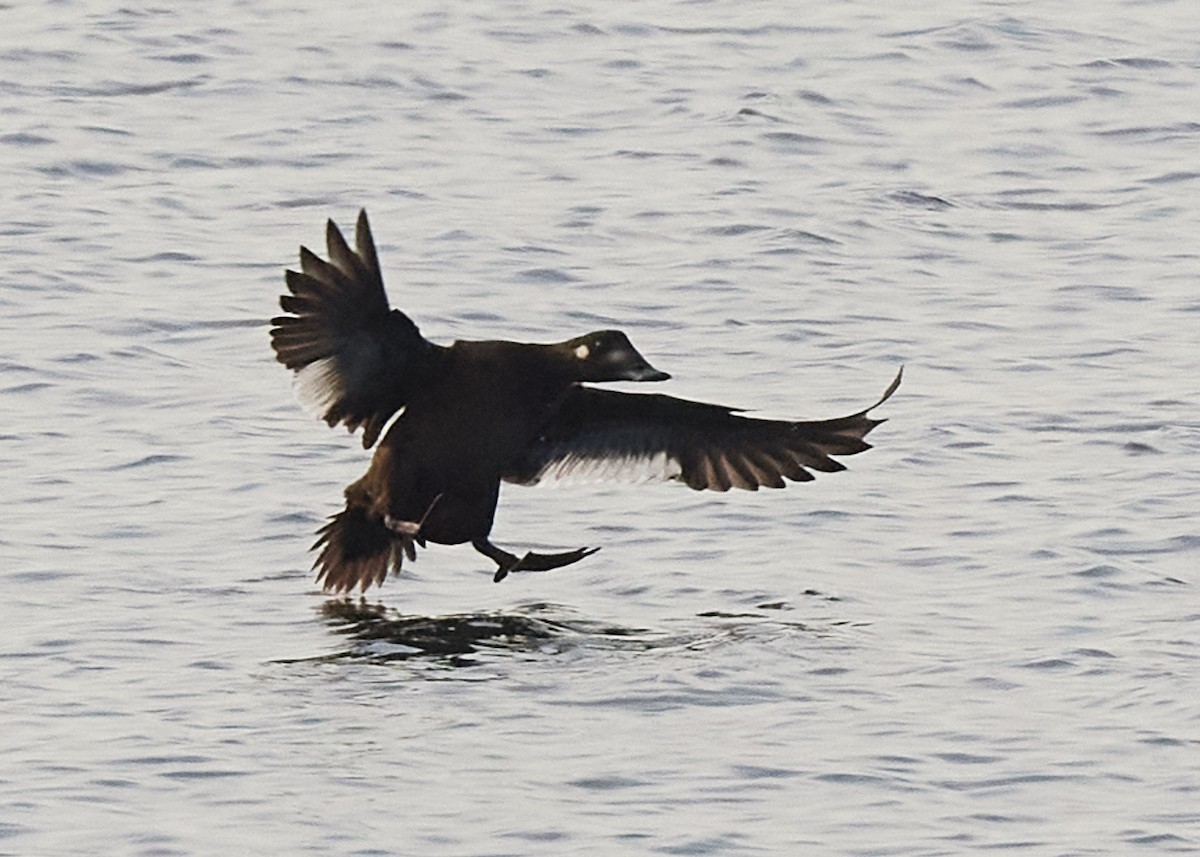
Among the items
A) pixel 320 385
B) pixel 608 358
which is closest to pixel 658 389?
pixel 608 358

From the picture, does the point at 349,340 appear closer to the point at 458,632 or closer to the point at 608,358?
the point at 608,358

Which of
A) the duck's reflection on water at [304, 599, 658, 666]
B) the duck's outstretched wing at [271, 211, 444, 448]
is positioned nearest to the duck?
the duck's outstretched wing at [271, 211, 444, 448]

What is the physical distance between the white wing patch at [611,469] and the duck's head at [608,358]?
59 centimetres

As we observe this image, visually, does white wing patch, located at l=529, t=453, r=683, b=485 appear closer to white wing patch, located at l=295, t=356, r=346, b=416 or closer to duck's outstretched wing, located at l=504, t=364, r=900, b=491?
duck's outstretched wing, located at l=504, t=364, r=900, b=491

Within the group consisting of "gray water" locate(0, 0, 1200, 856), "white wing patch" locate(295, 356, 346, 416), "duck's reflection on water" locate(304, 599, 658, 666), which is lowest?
"duck's reflection on water" locate(304, 599, 658, 666)

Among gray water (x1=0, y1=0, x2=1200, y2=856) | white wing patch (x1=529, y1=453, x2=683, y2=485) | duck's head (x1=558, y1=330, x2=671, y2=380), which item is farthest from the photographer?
white wing patch (x1=529, y1=453, x2=683, y2=485)

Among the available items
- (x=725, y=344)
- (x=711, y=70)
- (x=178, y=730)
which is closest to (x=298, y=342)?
(x=178, y=730)

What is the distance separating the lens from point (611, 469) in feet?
27.1

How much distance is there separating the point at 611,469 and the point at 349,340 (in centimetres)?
115

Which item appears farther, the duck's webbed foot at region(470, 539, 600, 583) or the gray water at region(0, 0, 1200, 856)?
the duck's webbed foot at region(470, 539, 600, 583)

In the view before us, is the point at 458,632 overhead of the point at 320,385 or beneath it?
beneath

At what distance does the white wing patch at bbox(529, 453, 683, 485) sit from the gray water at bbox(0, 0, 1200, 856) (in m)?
0.25

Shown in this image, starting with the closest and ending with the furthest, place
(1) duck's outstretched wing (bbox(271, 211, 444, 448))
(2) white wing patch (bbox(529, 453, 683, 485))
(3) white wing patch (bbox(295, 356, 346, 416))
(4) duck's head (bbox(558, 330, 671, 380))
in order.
A: (1) duck's outstretched wing (bbox(271, 211, 444, 448))
(3) white wing patch (bbox(295, 356, 346, 416))
(4) duck's head (bbox(558, 330, 671, 380))
(2) white wing patch (bbox(529, 453, 683, 485))

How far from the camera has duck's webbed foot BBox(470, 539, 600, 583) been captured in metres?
7.52
